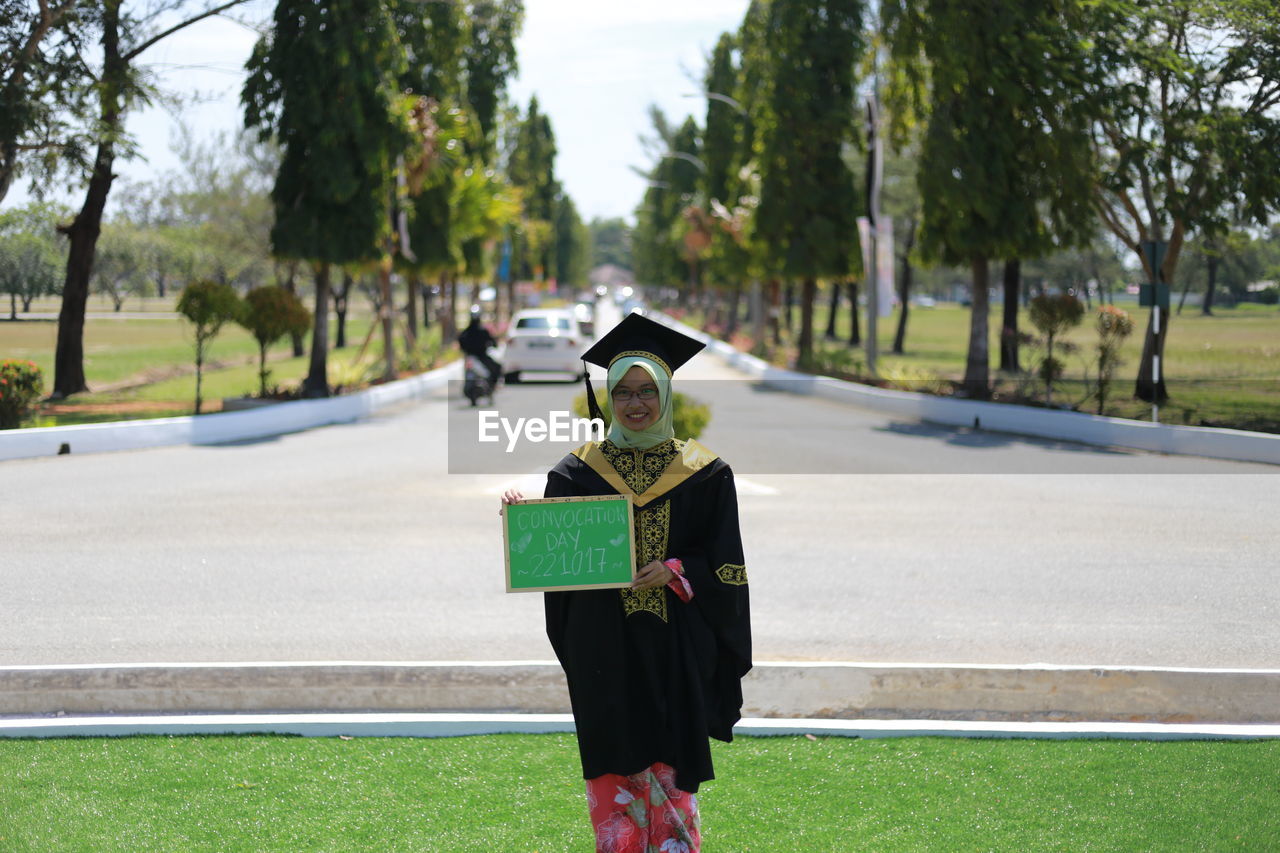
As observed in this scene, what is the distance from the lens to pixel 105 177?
2442 cm

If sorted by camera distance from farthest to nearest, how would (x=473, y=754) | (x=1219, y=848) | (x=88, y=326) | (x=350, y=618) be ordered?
(x=88, y=326), (x=350, y=618), (x=473, y=754), (x=1219, y=848)

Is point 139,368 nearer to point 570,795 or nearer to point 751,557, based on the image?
point 751,557

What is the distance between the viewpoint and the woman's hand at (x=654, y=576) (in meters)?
3.59

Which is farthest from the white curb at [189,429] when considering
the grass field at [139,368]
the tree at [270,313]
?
the grass field at [139,368]

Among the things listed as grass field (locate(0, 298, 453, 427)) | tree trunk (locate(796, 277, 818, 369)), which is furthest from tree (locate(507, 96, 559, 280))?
tree trunk (locate(796, 277, 818, 369))

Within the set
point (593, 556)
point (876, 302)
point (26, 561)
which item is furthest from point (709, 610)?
point (876, 302)

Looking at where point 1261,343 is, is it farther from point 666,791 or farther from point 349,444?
point 666,791

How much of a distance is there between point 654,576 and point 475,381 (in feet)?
70.6

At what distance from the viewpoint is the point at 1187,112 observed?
20.9 meters

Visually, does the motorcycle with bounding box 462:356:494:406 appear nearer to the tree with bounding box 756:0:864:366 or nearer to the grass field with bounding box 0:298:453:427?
the grass field with bounding box 0:298:453:427

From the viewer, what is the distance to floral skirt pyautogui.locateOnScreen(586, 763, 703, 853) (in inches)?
148

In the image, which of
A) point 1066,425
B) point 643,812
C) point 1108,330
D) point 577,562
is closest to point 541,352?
point 1108,330

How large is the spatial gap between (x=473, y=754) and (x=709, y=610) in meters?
1.94

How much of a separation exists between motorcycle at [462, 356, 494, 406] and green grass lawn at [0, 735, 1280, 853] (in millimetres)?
19528
